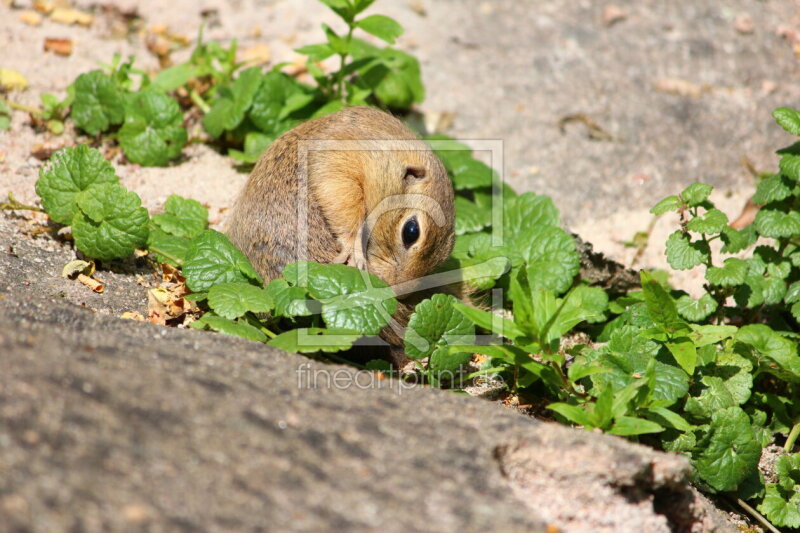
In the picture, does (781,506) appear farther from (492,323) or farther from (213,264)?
(213,264)

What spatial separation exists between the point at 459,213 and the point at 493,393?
142cm

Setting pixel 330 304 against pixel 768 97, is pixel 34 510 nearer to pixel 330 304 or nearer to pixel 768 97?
pixel 330 304

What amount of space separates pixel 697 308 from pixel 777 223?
0.50m


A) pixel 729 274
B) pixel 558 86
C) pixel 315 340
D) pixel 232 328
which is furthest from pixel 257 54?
pixel 729 274

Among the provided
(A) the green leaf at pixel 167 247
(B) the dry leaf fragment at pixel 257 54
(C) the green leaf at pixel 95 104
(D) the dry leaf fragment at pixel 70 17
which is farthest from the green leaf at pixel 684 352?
(D) the dry leaf fragment at pixel 70 17

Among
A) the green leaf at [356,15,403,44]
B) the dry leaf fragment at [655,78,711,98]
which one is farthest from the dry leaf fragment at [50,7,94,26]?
the dry leaf fragment at [655,78,711,98]

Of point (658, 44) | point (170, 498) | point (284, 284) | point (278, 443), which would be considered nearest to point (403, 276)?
point (284, 284)

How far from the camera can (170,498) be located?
173 centimetres

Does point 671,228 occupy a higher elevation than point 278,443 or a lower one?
higher

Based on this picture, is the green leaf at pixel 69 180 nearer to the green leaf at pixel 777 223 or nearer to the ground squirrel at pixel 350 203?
the ground squirrel at pixel 350 203

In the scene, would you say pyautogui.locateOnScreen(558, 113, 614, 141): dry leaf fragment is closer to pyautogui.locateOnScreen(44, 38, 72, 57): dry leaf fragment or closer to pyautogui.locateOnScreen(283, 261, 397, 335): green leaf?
pyautogui.locateOnScreen(283, 261, 397, 335): green leaf

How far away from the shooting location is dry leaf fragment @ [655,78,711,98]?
5602 millimetres

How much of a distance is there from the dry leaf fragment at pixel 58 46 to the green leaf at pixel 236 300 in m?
2.98

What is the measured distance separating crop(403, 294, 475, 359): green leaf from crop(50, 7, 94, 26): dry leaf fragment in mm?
3917
